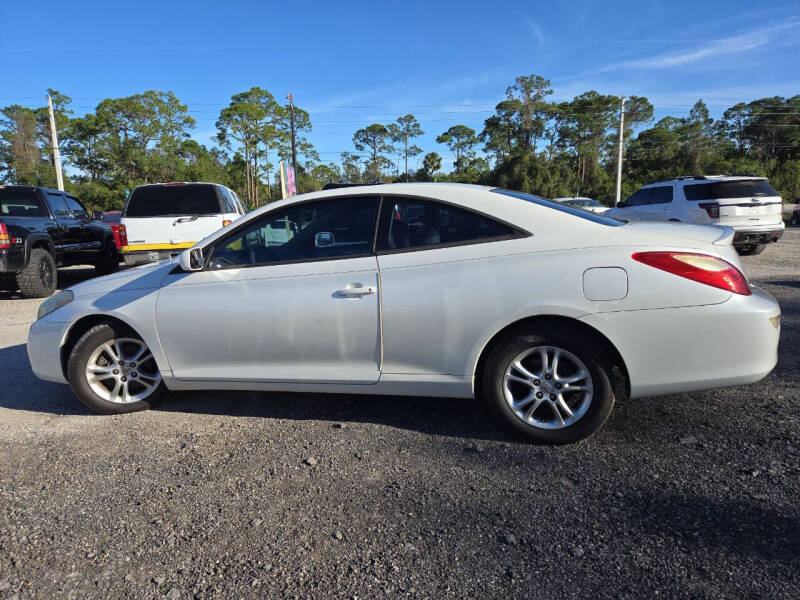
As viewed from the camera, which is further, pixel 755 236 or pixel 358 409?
pixel 755 236

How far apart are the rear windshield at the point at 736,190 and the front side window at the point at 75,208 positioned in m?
12.6

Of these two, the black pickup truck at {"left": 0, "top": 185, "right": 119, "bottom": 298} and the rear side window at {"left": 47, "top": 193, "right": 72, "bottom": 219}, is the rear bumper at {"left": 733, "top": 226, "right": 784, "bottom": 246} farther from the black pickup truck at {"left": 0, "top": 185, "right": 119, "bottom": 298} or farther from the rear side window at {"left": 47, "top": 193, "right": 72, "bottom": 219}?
the rear side window at {"left": 47, "top": 193, "right": 72, "bottom": 219}

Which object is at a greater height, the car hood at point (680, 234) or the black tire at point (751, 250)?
the car hood at point (680, 234)

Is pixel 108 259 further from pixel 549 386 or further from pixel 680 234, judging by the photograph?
pixel 680 234

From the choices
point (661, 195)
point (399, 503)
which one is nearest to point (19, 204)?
point (399, 503)

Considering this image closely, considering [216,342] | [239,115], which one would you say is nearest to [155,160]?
[239,115]

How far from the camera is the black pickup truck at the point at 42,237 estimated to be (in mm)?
7867

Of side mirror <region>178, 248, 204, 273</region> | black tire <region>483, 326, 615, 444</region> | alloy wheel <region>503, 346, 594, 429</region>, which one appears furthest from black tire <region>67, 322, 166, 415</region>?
alloy wheel <region>503, 346, 594, 429</region>

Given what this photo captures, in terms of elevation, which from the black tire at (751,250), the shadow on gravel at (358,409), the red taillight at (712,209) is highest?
the red taillight at (712,209)

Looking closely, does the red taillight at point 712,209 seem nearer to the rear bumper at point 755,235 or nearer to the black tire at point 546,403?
the rear bumper at point 755,235

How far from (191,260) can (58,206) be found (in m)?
8.10

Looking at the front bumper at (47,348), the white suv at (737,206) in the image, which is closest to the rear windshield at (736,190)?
the white suv at (737,206)

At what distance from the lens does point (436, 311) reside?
289 cm

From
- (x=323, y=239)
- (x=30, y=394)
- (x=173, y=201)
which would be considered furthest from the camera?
(x=173, y=201)
